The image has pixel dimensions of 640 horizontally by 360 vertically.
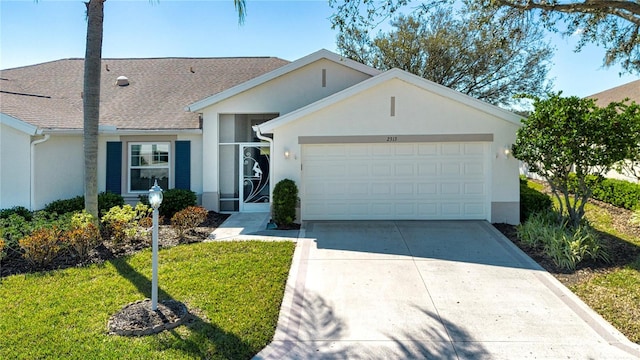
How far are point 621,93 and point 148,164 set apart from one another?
25.7 meters

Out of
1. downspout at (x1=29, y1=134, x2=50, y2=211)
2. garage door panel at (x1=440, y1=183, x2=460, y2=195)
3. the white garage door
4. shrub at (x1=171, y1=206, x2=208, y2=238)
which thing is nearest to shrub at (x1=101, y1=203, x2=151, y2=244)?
shrub at (x1=171, y1=206, x2=208, y2=238)

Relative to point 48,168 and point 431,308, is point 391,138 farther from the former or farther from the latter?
point 48,168

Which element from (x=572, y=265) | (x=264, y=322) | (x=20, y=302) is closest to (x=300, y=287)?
(x=264, y=322)

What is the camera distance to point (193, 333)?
14.8 feet

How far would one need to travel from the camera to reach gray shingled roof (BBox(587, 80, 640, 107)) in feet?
64.5

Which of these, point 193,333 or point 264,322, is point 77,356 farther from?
point 264,322

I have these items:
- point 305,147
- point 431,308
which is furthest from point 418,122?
point 431,308

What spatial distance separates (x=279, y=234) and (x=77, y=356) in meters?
5.71

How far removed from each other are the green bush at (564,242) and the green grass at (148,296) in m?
5.51

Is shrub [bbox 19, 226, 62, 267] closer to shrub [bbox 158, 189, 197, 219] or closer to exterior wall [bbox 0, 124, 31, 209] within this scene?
shrub [bbox 158, 189, 197, 219]

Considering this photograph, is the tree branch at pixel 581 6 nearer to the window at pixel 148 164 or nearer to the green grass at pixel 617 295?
the green grass at pixel 617 295

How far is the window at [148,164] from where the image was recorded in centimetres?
1254

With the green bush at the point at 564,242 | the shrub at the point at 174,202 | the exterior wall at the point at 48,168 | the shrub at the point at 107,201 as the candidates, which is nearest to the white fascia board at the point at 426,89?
the green bush at the point at 564,242

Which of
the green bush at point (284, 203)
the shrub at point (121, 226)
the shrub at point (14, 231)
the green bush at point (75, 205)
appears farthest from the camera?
the green bush at point (75, 205)
